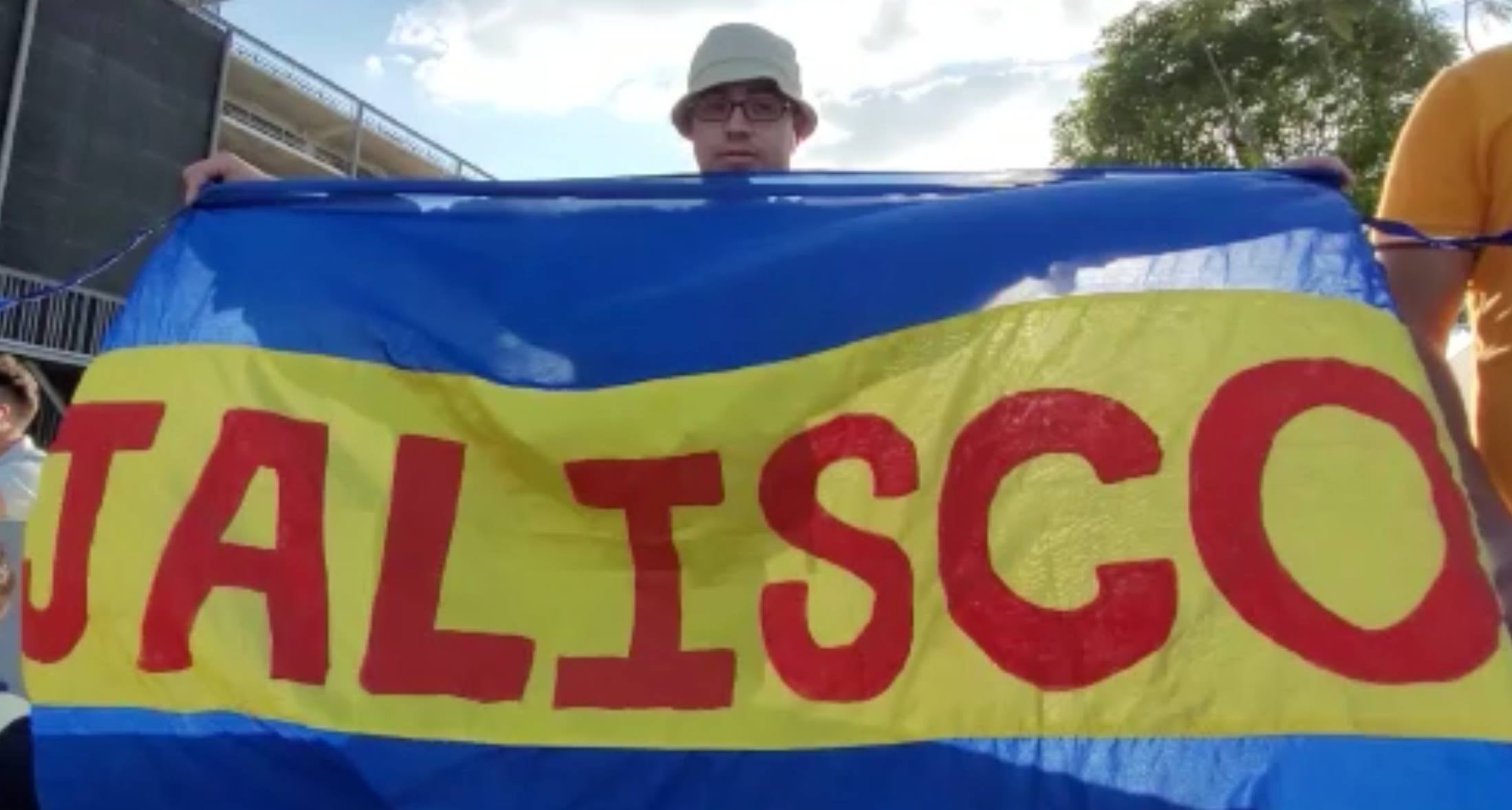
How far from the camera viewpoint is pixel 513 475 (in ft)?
6.38

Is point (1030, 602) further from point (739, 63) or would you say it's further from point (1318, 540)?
point (739, 63)

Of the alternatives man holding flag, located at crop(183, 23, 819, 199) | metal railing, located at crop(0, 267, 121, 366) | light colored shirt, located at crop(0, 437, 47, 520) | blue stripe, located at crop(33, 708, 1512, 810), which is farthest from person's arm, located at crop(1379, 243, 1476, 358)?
metal railing, located at crop(0, 267, 121, 366)

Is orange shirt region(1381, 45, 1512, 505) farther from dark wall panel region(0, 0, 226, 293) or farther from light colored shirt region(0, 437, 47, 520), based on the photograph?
dark wall panel region(0, 0, 226, 293)

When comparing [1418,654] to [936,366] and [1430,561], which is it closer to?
[1430,561]

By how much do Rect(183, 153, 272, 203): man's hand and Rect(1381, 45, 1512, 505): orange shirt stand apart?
4.92 feet

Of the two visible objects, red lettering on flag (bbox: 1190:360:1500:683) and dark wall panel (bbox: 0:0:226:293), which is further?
dark wall panel (bbox: 0:0:226:293)

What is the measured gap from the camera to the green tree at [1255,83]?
1184 centimetres

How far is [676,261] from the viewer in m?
2.03

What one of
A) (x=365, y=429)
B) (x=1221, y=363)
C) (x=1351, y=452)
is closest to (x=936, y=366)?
(x=1221, y=363)

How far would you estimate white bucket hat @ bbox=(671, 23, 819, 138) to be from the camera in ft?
7.70

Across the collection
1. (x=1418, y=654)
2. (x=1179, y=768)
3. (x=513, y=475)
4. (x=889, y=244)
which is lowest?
(x=1179, y=768)

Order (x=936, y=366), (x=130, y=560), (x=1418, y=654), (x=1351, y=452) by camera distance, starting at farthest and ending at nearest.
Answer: (x=130, y=560) → (x=936, y=366) → (x=1351, y=452) → (x=1418, y=654)

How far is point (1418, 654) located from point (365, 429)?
1.23 m

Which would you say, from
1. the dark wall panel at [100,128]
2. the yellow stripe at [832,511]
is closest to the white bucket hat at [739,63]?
the yellow stripe at [832,511]
